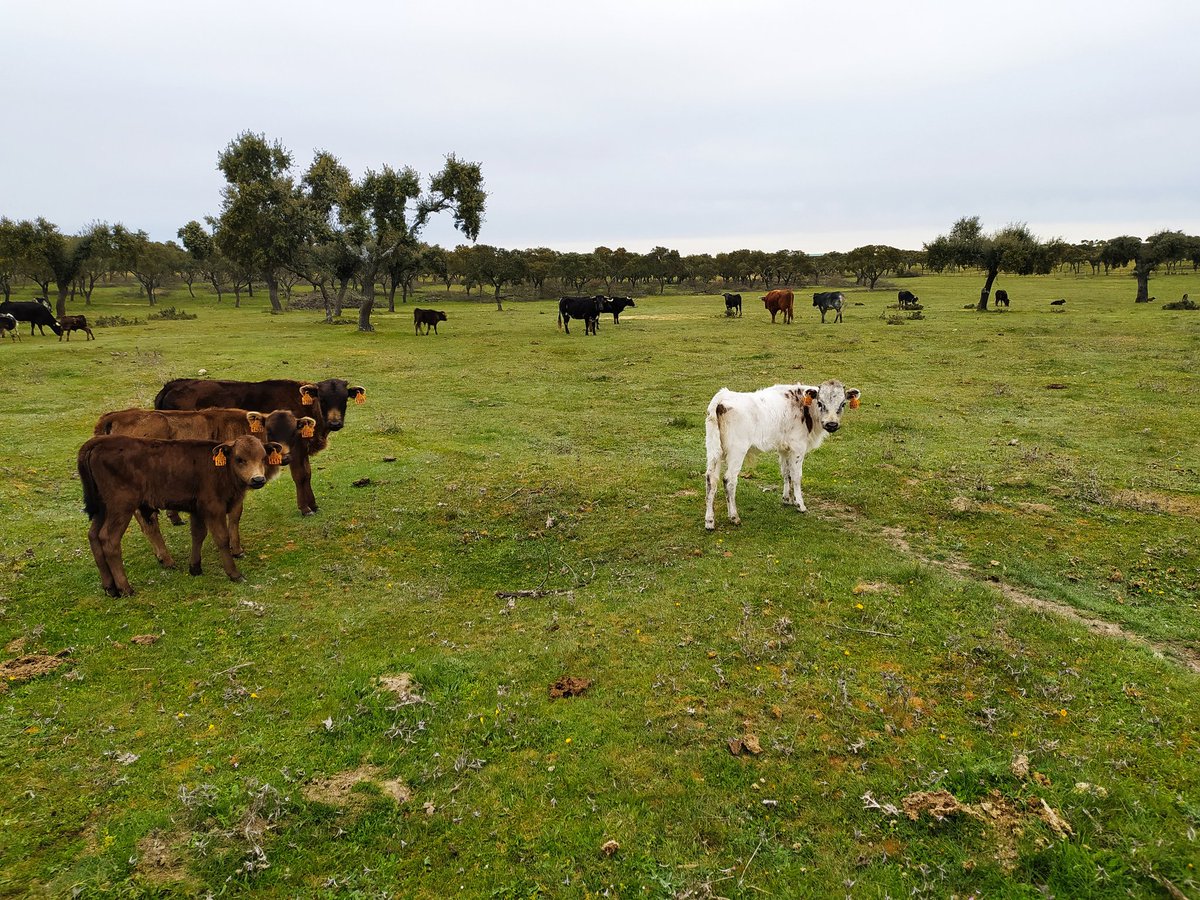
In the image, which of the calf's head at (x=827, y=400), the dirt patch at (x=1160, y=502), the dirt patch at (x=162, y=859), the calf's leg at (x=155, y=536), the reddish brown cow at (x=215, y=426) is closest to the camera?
the dirt patch at (x=162, y=859)

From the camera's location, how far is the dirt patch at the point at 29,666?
5.74 m

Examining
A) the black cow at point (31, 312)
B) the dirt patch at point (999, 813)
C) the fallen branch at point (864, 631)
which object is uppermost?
the black cow at point (31, 312)

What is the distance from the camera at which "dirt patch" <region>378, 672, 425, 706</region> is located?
5.55m

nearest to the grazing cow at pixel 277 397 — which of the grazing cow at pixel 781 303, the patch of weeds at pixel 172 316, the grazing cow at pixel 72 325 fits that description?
the grazing cow at pixel 72 325

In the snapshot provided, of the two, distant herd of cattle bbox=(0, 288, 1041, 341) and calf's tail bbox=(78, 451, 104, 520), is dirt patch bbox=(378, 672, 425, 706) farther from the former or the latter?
distant herd of cattle bbox=(0, 288, 1041, 341)

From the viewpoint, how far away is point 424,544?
9.13m

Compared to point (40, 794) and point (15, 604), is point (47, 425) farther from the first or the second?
point (40, 794)

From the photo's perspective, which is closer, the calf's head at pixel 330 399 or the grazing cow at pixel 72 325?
the calf's head at pixel 330 399

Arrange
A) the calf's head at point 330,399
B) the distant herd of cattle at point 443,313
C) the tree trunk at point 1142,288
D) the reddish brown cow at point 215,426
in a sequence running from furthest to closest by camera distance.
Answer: the tree trunk at point 1142,288 → the distant herd of cattle at point 443,313 → the calf's head at point 330,399 → the reddish brown cow at point 215,426

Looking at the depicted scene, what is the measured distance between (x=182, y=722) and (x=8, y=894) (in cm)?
157

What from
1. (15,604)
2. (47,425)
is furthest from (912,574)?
(47,425)

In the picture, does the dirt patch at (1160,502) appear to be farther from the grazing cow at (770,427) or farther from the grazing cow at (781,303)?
the grazing cow at (781,303)

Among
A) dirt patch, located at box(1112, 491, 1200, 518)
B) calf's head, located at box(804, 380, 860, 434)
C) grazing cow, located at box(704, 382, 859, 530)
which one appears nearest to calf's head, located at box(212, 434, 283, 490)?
grazing cow, located at box(704, 382, 859, 530)

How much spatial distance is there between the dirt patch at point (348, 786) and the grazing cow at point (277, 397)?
659cm
